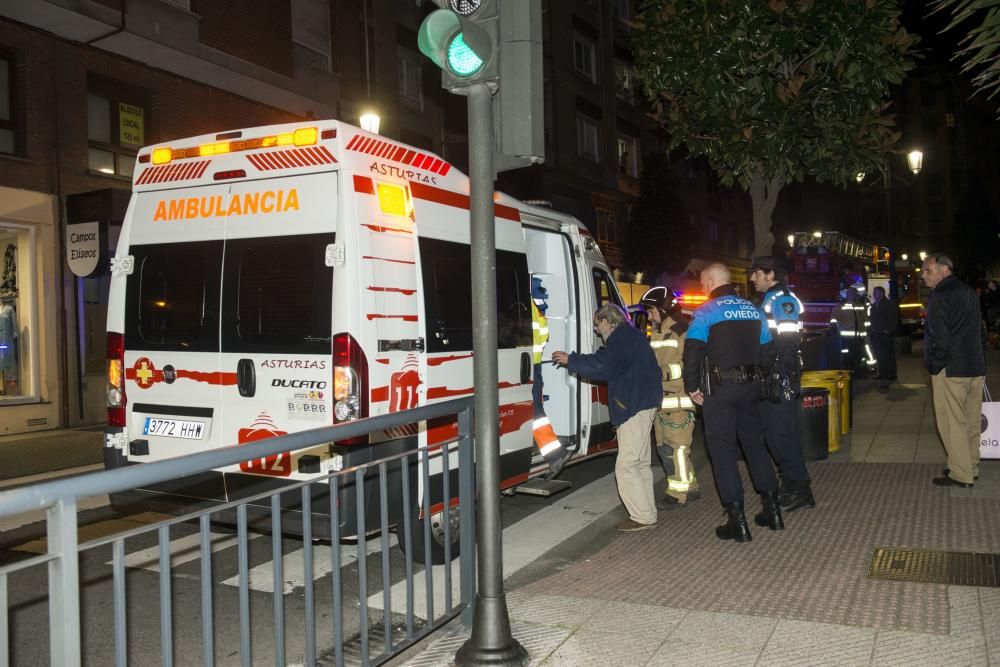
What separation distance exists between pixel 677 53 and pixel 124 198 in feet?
27.0

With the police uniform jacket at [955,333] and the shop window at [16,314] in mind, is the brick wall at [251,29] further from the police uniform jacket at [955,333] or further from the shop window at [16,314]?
the police uniform jacket at [955,333]

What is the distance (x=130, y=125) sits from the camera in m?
15.1

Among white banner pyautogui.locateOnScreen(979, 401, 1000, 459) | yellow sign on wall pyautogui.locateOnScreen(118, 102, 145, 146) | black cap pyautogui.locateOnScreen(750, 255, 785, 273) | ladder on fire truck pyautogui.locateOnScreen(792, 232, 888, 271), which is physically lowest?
white banner pyautogui.locateOnScreen(979, 401, 1000, 459)

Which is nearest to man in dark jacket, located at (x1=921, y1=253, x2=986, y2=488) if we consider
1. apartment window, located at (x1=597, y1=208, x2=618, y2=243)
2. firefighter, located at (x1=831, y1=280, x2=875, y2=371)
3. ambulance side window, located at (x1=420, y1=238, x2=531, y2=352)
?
ambulance side window, located at (x1=420, y1=238, x2=531, y2=352)

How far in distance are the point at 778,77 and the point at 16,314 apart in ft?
38.3

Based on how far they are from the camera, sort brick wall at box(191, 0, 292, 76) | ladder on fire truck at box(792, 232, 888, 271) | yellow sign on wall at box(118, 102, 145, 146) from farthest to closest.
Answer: ladder on fire truck at box(792, 232, 888, 271) < brick wall at box(191, 0, 292, 76) < yellow sign on wall at box(118, 102, 145, 146)

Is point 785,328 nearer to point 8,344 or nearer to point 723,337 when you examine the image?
point 723,337

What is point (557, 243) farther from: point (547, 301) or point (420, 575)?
point (420, 575)

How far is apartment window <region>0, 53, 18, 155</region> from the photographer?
1325cm

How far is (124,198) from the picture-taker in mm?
13039

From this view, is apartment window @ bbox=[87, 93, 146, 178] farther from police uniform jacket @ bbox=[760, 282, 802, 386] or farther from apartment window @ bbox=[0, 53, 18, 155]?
police uniform jacket @ bbox=[760, 282, 802, 386]

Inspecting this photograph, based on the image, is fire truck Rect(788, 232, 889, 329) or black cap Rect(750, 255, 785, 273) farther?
fire truck Rect(788, 232, 889, 329)

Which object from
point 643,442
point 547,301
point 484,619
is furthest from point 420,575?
point 547,301

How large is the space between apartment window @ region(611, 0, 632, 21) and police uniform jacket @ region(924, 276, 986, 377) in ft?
91.3
